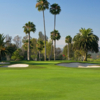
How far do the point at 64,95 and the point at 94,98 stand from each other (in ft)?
3.97

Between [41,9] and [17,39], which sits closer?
[41,9]

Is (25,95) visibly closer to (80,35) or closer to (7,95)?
(7,95)

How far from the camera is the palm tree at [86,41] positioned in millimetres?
46625

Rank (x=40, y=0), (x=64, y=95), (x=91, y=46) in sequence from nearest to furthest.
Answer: (x=64, y=95) → (x=91, y=46) → (x=40, y=0)

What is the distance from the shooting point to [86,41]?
46312 millimetres

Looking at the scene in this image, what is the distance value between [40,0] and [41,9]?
10.6 feet

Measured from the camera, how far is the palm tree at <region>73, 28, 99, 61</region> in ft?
153

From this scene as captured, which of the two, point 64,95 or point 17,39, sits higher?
point 17,39

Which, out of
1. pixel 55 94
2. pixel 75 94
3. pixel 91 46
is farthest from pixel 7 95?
pixel 91 46

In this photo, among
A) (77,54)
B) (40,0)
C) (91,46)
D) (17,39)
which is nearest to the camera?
(91,46)

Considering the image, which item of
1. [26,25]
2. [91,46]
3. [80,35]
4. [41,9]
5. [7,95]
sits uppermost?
[41,9]

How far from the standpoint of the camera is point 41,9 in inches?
2400

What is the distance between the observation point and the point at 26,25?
6150cm

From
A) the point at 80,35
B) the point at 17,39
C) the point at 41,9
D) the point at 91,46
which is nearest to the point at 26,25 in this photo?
the point at 41,9
